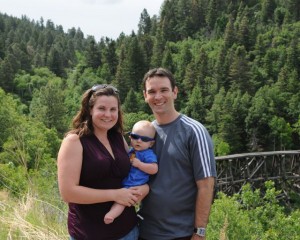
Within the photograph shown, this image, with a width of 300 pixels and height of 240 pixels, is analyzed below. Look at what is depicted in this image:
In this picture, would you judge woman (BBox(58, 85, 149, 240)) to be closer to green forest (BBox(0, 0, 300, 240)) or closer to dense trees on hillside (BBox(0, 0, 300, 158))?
green forest (BBox(0, 0, 300, 240))

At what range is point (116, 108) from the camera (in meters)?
2.65

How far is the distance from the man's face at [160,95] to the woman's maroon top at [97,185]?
1.47 feet

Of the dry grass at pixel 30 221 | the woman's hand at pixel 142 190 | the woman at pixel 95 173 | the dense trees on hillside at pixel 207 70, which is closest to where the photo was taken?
the woman at pixel 95 173

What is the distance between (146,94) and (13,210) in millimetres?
1536

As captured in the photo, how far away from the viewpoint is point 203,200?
270 centimetres

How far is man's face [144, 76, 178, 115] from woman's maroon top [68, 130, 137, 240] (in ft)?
1.47

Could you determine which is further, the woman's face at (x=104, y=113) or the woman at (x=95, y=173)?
the woman's face at (x=104, y=113)

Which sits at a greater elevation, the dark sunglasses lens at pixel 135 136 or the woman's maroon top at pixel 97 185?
the dark sunglasses lens at pixel 135 136

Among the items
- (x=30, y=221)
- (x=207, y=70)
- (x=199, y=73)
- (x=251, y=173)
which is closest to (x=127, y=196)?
(x=30, y=221)

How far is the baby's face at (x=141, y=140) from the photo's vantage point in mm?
2785

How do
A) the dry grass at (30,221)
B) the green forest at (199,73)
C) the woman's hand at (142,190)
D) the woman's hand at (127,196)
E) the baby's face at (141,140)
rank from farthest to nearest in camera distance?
the green forest at (199,73), the dry grass at (30,221), the baby's face at (141,140), the woman's hand at (142,190), the woman's hand at (127,196)

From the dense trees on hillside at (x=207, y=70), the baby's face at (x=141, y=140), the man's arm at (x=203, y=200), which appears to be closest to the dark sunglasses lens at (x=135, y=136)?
the baby's face at (x=141, y=140)

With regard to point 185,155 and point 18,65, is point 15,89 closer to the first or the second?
point 18,65

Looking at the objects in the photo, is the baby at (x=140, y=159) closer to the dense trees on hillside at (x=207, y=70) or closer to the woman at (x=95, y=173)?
the woman at (x=95, y=173)
